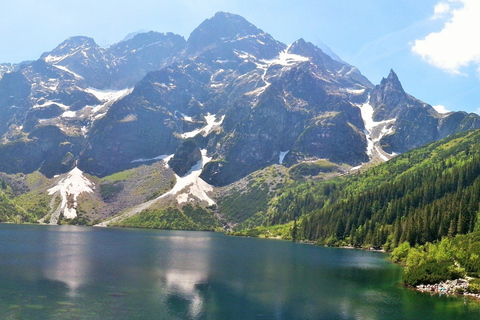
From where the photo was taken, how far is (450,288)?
77750 millimetres

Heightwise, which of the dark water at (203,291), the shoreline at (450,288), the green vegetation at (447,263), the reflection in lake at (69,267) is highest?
the green vegetation at (447,263)

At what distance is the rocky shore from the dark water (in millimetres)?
4590

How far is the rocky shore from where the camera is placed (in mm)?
76375

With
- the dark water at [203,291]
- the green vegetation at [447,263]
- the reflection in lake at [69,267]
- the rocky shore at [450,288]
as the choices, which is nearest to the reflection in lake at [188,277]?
the dark water at [203,291]

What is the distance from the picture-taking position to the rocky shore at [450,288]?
251ft

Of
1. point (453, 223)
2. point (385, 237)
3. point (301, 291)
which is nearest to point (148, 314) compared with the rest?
point (301, 291)

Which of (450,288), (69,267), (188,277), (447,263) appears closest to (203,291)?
(188,277)

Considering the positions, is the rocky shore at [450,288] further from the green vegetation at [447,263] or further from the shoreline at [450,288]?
the green vegetation at [447,263]

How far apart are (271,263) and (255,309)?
59.5 m

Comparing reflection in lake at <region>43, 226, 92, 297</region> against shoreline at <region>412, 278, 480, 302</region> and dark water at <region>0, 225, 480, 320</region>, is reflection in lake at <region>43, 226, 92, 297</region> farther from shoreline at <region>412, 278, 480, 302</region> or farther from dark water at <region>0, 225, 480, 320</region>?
shoreline at <region>412, 278, 480, 302</region>

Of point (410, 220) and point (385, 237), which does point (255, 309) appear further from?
point (385, 237)

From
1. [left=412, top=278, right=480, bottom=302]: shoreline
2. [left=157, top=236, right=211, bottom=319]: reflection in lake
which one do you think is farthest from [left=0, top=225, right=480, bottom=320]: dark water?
[left=412, top=278, right=480, bottom=302]: shoreline

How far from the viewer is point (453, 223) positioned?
127 m

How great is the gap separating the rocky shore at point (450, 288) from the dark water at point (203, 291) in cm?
459
